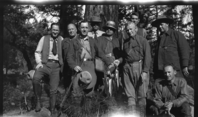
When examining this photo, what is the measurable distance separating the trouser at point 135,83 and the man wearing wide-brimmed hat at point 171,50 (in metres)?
0.82

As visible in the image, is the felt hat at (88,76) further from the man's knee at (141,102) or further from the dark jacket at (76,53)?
the man's knee at (141,102)

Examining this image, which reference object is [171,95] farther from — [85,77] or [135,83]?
[85,77]

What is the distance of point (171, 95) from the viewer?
575cm

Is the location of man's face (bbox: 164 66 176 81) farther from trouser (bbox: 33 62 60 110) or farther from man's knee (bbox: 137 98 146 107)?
trouser (bbox: 33 62 60 110)

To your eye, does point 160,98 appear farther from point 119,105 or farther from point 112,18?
point 112,18

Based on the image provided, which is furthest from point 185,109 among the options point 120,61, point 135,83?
point 120,61

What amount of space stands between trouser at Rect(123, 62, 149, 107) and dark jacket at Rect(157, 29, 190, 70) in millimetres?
826

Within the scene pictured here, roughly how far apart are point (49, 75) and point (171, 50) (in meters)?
2.75

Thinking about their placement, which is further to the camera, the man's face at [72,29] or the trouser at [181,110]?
the man's face at [72,29]

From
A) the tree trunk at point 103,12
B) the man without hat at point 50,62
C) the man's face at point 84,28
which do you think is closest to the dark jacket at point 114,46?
the man's face at point 84,28

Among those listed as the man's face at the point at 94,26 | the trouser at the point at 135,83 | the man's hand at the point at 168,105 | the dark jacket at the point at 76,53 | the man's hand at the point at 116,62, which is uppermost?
the man's face at the point at 94,26

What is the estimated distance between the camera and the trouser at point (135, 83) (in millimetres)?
5688

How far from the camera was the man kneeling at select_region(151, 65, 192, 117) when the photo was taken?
5.53m

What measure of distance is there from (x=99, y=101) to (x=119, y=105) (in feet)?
1.44
